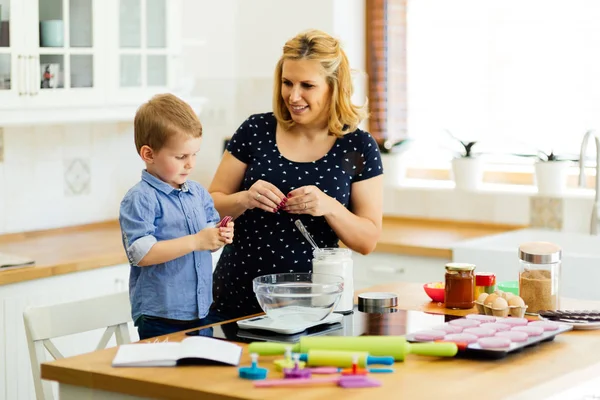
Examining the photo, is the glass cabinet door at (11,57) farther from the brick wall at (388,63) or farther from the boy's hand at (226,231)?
the brick wall at (388,63)

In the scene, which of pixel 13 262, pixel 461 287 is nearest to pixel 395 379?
pixel 461 287

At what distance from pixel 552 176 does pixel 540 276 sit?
176cm

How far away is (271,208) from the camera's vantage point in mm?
2576

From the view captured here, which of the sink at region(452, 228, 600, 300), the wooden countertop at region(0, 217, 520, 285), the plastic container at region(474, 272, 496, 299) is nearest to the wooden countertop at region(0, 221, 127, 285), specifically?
the wooden countertop at region(0, 217, 520, 285)

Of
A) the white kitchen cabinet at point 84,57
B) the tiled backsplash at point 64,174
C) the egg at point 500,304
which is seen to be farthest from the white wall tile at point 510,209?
the egg at point 500,304

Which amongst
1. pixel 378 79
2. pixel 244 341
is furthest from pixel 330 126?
pixel 378 79

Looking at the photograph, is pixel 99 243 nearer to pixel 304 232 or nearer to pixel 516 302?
pixel 304 232

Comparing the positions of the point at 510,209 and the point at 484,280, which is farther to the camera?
the point at 510,209

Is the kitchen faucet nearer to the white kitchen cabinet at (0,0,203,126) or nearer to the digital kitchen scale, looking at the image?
the white kitchen cabinet at (0,0,203,126)

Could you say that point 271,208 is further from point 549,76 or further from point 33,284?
point 549,76

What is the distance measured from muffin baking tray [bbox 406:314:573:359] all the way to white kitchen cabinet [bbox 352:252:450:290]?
1610mm

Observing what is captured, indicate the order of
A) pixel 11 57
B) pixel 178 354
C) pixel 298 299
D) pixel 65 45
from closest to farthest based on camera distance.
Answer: pixel 178 354, pixel 298 299, pixel 11 57, pixel 65 45

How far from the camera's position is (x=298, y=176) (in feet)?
9.01

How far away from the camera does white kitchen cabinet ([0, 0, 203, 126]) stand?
11.6 ft
